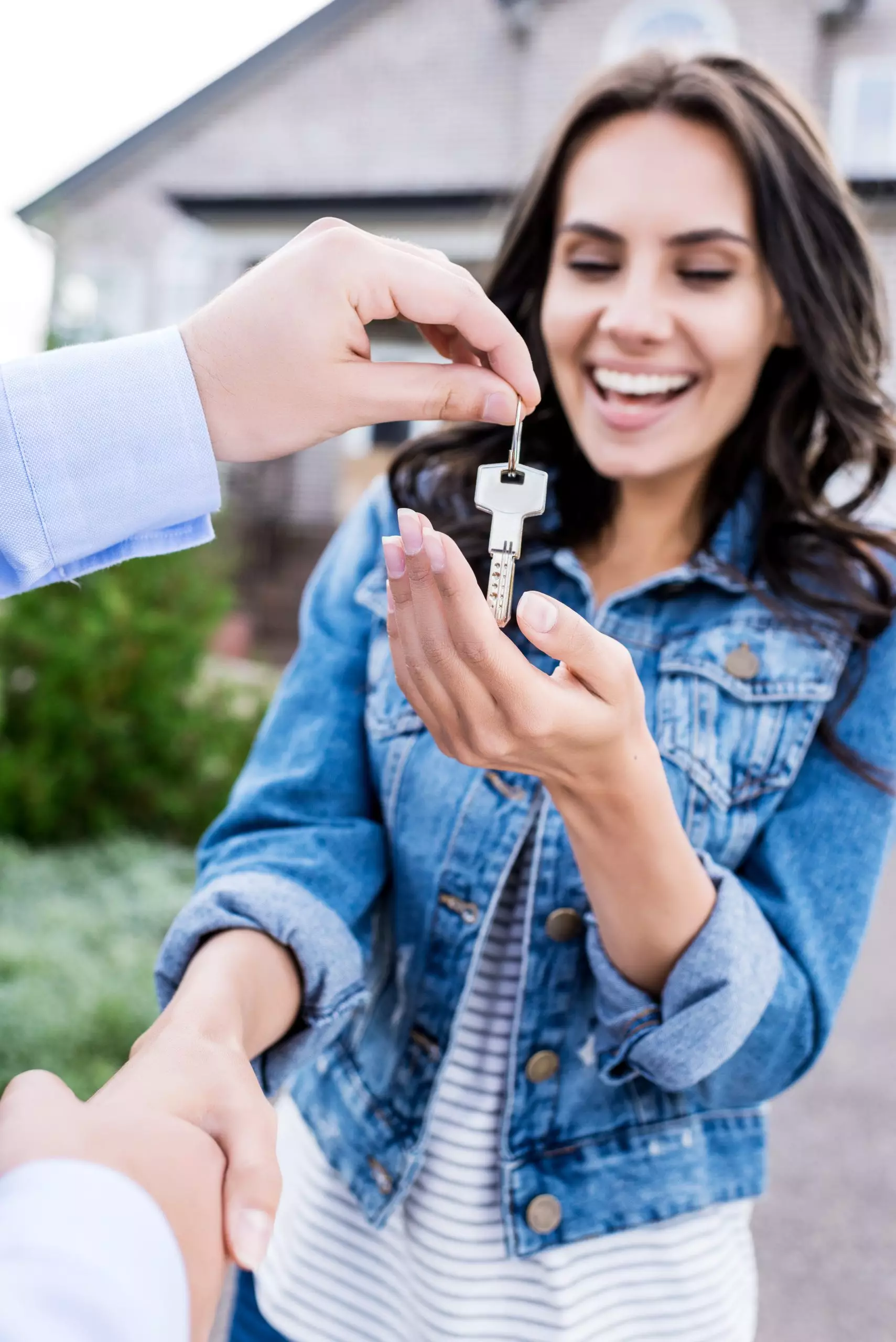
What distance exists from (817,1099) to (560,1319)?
2855mm

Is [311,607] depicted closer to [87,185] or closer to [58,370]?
[58,370]

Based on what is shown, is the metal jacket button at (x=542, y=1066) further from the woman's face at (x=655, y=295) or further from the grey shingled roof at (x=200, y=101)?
the grey shingled roof at (x=200, y=101)

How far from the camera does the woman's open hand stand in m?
1.04

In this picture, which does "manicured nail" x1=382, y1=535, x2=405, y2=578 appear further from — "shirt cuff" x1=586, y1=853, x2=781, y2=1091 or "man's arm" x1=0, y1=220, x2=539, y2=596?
"shirt cuff" x1=586, y1=853, x2=781, y2=1091

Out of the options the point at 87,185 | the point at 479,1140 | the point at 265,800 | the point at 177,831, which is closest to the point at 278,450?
the point at 265,800

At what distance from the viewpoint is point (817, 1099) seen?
385cm

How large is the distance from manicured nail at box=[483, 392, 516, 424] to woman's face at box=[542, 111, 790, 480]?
49cm

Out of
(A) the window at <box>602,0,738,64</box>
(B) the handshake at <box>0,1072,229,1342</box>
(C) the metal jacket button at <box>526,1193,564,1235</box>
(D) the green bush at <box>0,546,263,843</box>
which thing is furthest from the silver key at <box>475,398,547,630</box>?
(A) the window at <box>602,0,738,64</box>

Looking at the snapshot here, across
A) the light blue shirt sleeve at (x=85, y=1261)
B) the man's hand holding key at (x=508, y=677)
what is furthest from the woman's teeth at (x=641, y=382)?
the light blue shirt sleeve at (x=85, y=1261)

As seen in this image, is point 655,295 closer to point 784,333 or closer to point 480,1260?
point 784,333

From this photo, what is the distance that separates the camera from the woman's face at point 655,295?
1.57 metres

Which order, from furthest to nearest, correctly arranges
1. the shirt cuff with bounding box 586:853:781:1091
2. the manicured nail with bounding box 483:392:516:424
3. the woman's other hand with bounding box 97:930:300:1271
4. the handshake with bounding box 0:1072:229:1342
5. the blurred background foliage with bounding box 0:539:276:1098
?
the blurred background foliage with bounding box 0:539:276:1098, the shirt cuff with bounding box 586:853:781:1091, the manicured nail with bounding box 483:392:516:424, the woman's other hand with bounding box 97:930:300:1271, the handshake with bounding box 0:1072:229:1342

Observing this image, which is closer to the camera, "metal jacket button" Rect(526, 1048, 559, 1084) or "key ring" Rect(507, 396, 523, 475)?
"key ring" Rect(507, 396, 523, 475)

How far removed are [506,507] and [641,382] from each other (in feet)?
1.61
